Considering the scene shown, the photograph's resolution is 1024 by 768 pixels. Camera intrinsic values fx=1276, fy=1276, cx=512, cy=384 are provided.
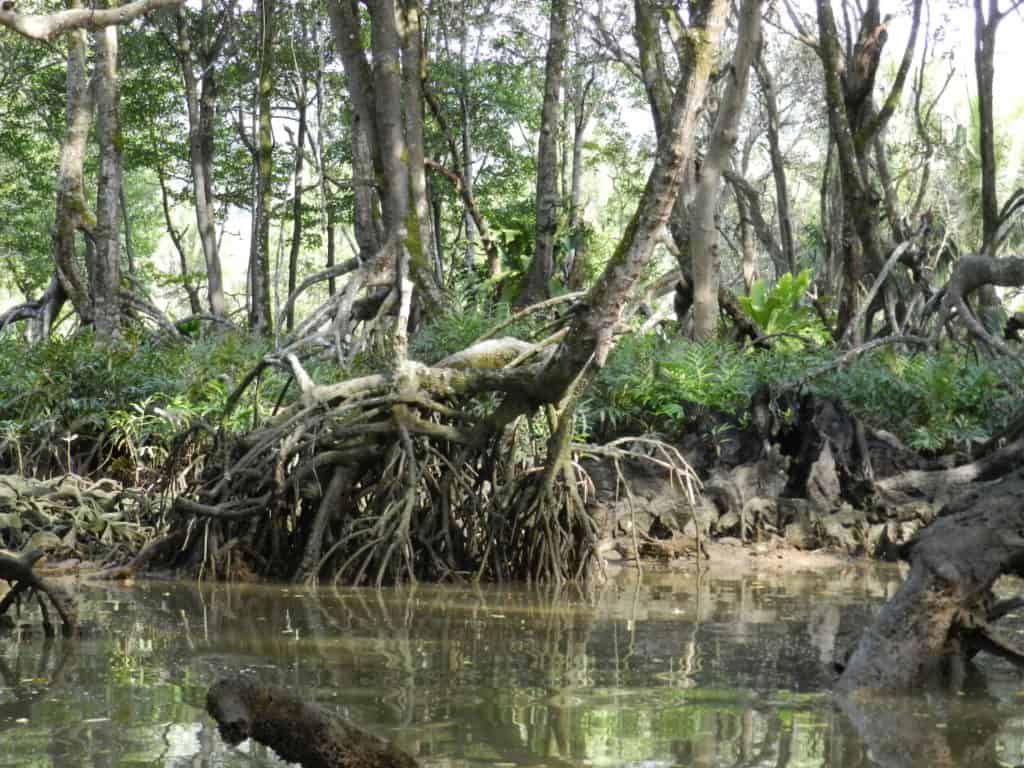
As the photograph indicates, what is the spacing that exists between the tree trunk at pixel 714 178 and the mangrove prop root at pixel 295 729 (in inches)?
404

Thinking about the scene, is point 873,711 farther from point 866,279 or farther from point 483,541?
point 866,279

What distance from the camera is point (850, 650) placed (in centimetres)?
496

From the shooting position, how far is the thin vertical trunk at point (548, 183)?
15.1 m

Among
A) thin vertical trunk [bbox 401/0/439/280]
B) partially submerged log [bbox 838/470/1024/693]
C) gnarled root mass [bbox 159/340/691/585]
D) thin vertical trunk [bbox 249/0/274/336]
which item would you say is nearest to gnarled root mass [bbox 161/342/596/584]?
gnarled root mass [bbox 159/340/691/585]

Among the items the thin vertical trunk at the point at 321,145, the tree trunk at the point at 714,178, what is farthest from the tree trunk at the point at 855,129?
the thin vertical trunk at the point at 321,145

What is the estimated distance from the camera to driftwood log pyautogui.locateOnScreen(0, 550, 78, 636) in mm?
5551

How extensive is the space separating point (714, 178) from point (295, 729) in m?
10.5

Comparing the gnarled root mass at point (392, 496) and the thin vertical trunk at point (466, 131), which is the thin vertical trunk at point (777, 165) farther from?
the gnarled root mass at point (392, 496)

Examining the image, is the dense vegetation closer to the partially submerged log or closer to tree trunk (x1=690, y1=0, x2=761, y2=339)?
tree trunk (x1=690, y1=0, x2=761, y2=339)

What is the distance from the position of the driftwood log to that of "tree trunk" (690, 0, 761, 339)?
323 inches

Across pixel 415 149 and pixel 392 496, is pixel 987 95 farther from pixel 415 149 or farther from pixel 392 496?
pixel 392 496

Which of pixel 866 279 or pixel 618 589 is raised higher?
pixel 866 279

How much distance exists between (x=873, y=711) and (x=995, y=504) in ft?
3.43

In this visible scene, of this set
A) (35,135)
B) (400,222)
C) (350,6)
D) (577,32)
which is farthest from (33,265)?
(400,222)
